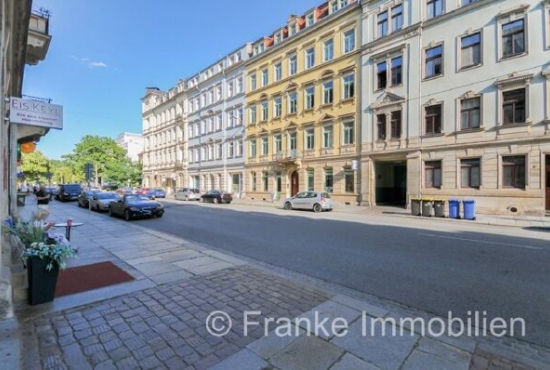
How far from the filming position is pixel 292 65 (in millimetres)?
29375

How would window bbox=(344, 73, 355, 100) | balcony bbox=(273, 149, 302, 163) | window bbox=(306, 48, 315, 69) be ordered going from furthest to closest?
balcony bbox=(273, 149, 302, 163) < window bbox=(306, 48, 315, 69) < window bbox=(344, 73, 355, 100)

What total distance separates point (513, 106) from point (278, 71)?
2046 centimetres

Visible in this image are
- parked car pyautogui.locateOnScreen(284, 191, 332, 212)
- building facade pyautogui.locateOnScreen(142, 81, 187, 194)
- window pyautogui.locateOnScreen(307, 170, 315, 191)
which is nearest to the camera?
parked car pyautogui.locateOnScreen(284, 191, 332, 212)

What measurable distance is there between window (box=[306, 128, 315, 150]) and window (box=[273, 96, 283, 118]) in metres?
4.64

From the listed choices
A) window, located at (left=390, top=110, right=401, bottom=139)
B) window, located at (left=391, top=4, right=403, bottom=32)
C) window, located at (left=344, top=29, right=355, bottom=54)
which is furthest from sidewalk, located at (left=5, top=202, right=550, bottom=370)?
window, located at (left=344, top=29, right=355, bottom=54)

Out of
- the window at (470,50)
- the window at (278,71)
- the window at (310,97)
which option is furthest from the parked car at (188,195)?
the window at (470,50)

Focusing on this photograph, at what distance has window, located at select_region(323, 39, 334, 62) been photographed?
84.7ft

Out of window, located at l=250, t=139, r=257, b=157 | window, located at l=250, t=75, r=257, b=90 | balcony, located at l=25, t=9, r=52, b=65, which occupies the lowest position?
window, located at l=250, t=139, r=257, b=157

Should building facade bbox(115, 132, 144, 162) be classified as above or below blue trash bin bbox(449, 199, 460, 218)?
above

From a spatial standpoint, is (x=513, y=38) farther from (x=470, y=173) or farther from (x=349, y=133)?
(x=349, y=133)

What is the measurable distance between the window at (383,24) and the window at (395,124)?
5998mm

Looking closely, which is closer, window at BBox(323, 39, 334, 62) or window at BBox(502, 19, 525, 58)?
window at BBox(502, 19, 525, 58)

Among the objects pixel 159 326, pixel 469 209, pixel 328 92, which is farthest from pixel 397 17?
pixel 159 326

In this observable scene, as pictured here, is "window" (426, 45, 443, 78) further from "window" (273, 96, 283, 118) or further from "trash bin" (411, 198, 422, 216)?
"window" (273, 96, 283, 118)
